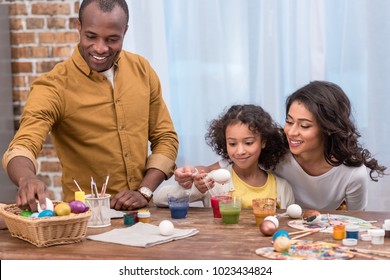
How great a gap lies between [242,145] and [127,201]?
541 millimetres

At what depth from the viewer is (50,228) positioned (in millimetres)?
A: 2002

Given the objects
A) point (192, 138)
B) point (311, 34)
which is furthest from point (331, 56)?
point (192, 138)

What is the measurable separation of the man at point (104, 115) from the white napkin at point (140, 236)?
0.38m

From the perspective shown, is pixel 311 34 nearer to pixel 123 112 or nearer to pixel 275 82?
pixel 275 82

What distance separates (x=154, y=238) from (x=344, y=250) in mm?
576

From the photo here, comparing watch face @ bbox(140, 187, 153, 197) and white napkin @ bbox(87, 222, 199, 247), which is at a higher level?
watch face @ bbox(140, 187, 153, 197)

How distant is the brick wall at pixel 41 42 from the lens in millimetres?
4102

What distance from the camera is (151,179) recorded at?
284 cm

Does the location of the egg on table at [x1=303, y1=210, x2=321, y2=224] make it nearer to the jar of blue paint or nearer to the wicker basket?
the jar of blue paint

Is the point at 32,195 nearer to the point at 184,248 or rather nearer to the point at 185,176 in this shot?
the point at 184,248

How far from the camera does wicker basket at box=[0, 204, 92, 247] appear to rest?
1996 mm

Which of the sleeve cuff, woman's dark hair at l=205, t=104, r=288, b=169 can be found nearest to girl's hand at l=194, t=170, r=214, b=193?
woman's dark hair at l=205, t=104, r=288, b=169

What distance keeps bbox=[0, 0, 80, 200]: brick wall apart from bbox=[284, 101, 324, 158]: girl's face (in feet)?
5.99

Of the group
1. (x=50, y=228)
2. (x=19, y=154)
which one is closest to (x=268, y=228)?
(x=50, y=228)
